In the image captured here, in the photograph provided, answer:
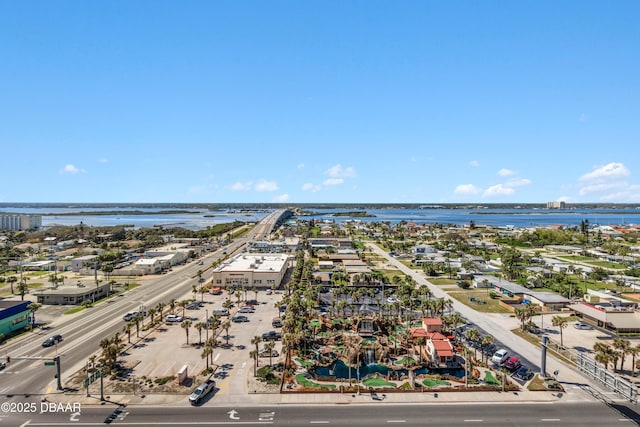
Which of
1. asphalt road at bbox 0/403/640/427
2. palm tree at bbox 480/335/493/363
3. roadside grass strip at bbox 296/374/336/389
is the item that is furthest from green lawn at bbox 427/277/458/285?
roadside grass strip at bbox 296/374/336/389

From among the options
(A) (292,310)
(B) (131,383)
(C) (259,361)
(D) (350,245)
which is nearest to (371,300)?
(A) (292,310)

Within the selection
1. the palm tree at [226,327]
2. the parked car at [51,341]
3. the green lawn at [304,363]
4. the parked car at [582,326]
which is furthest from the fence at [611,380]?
the parked car at [51,341]

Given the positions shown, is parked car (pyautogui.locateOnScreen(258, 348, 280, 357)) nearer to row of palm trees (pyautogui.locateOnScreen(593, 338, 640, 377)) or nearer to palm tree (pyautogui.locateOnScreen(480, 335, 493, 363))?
palm tree (pyautogui.locateOnScreen(480, 335, 493, 363))

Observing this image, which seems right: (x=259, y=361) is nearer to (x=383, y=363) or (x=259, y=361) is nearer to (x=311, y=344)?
(x=311, y=344)

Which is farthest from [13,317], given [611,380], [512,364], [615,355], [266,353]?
[615,355]

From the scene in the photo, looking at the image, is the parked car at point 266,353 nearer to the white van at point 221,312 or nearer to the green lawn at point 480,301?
the white van at point 221,312

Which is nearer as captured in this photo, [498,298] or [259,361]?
[259,361]

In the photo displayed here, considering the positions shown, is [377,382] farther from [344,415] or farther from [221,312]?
[221,312]
